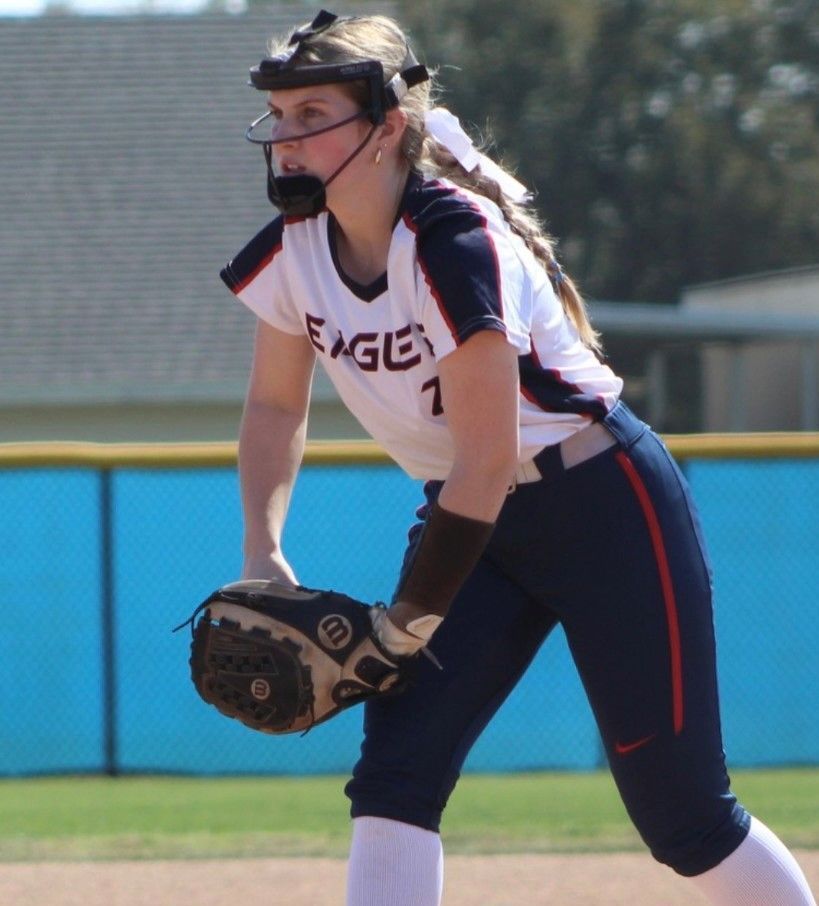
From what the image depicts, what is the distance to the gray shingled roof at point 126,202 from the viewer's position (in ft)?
53.9

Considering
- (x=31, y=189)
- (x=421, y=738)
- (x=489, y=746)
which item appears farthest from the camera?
(x=31, y=189)

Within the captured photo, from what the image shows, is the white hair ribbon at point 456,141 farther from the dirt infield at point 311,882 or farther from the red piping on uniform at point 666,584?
the dirt infield at point 311,882

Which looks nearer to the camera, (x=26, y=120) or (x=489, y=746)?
(x=489, y=746)

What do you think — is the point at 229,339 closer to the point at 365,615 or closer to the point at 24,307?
the point at 24,307

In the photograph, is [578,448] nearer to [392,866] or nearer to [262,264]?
[262,264]

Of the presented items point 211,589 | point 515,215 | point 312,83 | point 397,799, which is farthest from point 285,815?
point 312,83

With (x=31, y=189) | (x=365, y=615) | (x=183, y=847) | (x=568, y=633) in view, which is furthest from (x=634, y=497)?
(x=31, y=189)

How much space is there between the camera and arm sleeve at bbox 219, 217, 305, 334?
3092 mm

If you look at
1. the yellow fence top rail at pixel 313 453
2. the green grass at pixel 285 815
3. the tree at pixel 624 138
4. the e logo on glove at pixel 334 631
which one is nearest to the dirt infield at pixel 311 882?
the green grass at pixel 285 815

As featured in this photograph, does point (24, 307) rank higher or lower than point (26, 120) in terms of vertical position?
lower

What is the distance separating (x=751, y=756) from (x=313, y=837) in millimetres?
3048

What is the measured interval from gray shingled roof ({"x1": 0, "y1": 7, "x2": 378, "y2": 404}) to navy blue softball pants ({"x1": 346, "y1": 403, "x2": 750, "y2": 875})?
12.8m

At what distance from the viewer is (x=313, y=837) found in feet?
19.3

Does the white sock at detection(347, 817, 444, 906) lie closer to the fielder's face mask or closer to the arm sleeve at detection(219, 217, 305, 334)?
the arm sleeve at detection(219, 217, 305, 334)
